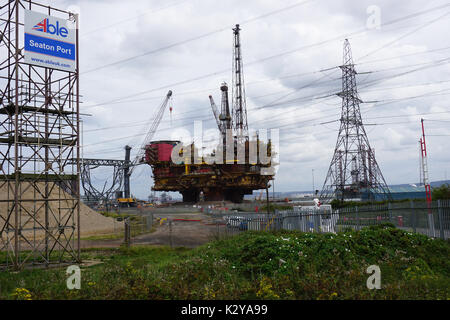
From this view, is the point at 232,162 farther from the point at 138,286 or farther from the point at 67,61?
the point at 138,286

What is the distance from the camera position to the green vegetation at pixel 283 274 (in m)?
9.88

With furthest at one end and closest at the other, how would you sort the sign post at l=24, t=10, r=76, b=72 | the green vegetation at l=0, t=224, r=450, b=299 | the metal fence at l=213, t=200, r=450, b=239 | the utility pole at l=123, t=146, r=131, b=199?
the utility pole at l=123, t=146, r=131, b=199 → the metal fence at l=213, t=200, r=450, b=239 → the sign post at l=24, t=10, r=76, b=72 → the green vegetation at l=0, t=224, r=450, b=299

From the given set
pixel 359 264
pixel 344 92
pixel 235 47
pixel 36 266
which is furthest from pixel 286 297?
pixel 235 47

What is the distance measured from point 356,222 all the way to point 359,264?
11.8 meters

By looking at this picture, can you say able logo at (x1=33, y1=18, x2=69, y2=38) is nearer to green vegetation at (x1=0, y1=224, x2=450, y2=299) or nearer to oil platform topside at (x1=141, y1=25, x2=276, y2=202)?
green vegetation at (x1=0, y1=224, x2=450, y2=299)

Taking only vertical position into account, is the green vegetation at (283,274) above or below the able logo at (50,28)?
below

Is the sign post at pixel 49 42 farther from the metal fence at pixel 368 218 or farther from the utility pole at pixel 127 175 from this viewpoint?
the utility pole at pixel 127 175

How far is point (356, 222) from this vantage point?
24.9 m

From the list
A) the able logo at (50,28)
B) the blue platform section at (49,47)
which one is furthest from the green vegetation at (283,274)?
the able logo at (50,28)

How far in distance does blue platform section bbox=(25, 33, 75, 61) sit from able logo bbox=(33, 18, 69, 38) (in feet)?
1.25

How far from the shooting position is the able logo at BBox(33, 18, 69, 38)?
18.2m

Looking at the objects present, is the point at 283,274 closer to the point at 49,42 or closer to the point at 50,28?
the point at 49,42

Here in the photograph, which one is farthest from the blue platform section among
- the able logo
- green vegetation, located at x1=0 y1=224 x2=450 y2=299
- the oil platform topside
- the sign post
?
the oil platform topside

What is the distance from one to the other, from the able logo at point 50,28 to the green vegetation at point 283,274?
1150 centimetres
